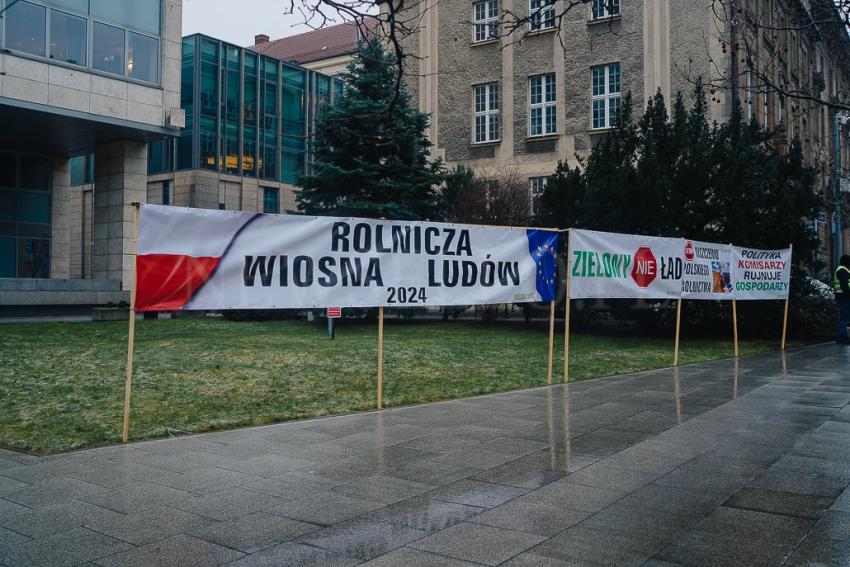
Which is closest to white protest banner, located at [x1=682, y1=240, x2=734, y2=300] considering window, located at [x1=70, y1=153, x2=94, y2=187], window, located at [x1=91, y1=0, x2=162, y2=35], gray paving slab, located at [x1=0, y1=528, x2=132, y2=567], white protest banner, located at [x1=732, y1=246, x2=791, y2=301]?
white protest banner, located at [x1=732, y1=246, x2=791, y2=301]

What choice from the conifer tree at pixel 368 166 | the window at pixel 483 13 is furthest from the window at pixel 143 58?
the window at pixel 483 13

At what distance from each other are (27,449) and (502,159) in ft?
98.7

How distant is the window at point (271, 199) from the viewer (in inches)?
2058

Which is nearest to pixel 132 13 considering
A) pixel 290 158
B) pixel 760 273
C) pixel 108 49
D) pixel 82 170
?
pixel 108 49

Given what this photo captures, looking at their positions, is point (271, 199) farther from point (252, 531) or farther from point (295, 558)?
point (295, 558)

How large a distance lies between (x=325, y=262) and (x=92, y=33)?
22334mm

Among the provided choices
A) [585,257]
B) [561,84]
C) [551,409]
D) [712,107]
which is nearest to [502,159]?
[561,84]

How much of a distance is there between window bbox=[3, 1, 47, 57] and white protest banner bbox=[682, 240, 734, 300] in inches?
847

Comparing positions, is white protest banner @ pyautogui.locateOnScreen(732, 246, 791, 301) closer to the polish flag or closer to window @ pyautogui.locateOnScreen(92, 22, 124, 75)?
the polish flag

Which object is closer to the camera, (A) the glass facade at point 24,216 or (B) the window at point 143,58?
(B) the window at point 143,58

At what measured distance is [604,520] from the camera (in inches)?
191

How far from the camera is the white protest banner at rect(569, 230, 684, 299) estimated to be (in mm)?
11844

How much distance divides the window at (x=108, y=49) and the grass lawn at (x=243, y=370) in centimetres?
1001

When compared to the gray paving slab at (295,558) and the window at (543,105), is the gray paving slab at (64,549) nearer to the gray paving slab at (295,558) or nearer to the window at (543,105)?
the gray paving slab at (295,558)
